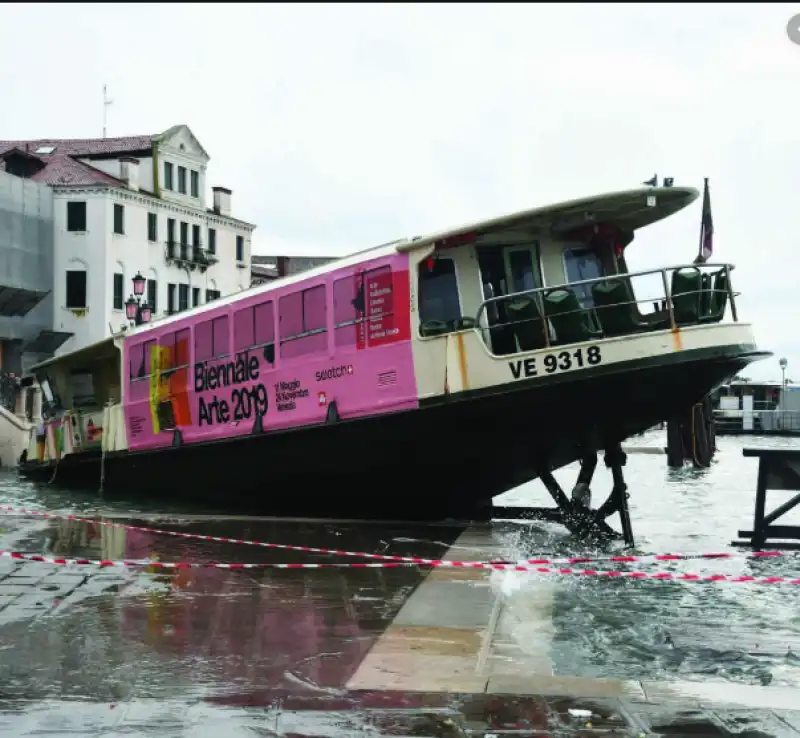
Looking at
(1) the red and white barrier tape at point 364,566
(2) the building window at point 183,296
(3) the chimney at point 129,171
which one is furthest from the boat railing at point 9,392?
(1) the red and white barrier tape at point 364,566

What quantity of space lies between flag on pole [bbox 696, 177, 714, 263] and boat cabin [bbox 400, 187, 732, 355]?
51.0ft

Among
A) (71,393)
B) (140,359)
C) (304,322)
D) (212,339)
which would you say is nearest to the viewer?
(304,322)

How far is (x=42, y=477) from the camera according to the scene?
24.0 metres

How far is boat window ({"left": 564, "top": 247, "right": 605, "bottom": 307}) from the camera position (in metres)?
13.7

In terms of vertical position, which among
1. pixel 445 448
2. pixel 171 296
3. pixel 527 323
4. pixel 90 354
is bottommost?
pixel 445 448

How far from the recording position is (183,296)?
2277 inches

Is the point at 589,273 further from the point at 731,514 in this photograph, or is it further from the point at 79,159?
the point at 79,159

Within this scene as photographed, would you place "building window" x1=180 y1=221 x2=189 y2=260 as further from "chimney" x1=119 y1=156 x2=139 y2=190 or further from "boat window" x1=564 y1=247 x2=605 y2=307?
"boat window" x1=564 y1=247 x2=605 y2=307

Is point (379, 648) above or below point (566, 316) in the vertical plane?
below

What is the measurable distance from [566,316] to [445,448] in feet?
7.88

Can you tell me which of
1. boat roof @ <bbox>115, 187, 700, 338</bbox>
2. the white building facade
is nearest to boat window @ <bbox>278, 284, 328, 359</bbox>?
boat roof @ <bbox>115, 187, 700, 338</bbox>

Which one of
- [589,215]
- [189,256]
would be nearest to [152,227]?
[189,256]

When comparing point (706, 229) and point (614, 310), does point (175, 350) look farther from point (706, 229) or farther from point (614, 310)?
point (706, 229)

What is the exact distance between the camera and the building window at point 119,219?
173 ft
